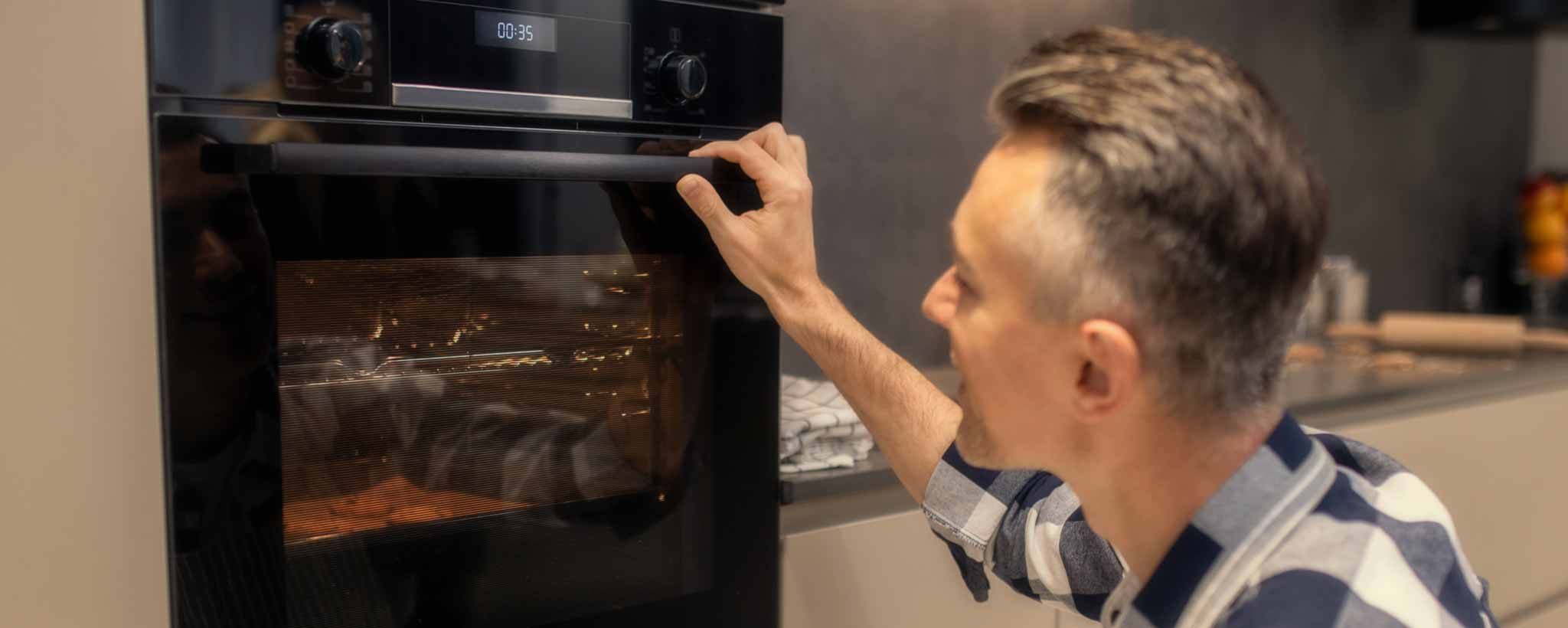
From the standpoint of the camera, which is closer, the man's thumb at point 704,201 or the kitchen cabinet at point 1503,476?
the man's thumb at point 704,201

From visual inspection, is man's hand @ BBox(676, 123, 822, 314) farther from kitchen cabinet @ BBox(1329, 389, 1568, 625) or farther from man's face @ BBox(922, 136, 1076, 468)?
kitchen cabinet @ BBox(1329, 389, 1568, 625)

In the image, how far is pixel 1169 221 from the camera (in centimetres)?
78

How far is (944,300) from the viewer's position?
96cm

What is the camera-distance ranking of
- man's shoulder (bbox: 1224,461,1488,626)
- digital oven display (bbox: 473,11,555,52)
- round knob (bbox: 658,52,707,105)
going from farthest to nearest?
round knob (bbox: 658,52,707,105) < digital oven display (bbox: 473,11,555,52) < man's shoulder (bbox: 1224,461,1488,626)

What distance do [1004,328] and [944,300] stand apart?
0.08 m

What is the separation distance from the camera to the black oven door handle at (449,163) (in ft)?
3.17

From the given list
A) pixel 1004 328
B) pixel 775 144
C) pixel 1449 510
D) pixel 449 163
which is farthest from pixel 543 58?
pixel 1449 510

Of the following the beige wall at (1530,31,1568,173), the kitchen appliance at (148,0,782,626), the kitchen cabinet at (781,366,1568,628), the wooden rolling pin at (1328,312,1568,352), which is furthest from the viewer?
the beige wall at (1530,31,1568,173)

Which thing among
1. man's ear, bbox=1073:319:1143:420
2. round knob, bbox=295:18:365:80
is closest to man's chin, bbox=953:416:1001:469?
man's ear, bbox=1073:319:1143:420

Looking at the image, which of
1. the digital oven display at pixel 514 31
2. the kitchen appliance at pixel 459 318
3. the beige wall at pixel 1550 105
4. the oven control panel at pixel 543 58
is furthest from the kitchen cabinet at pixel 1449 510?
the beige wall at pixel 1550 105

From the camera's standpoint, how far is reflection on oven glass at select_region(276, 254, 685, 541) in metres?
1.06

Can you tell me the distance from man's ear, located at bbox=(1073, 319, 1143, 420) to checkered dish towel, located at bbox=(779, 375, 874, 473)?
1.99 feet

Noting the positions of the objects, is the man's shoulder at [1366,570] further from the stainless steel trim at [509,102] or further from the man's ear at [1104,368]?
the stainless steel trim at [509,102]

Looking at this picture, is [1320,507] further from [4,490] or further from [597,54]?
[4,490]
